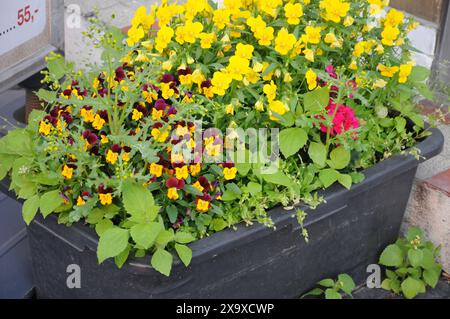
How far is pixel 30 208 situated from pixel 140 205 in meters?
0.33

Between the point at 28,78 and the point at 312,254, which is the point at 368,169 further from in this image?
the point at 28,78

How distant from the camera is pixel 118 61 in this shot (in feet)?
7.97

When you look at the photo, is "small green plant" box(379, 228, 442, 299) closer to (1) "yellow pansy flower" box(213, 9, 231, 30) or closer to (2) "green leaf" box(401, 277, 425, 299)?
(2) "green leaf" box(401, 277, 425, 299)

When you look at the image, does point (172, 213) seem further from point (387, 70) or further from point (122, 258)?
point (387, 70)

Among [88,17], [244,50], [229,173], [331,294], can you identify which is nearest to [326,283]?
[331,294]

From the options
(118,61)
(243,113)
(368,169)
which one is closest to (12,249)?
(118,61)

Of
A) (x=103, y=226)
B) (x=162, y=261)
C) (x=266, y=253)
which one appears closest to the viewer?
(x=162, y=261)

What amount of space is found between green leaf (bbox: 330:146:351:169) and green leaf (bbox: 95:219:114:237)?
0.72 meters

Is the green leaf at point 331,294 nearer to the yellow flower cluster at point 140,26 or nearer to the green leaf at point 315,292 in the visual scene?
the green leaf at point 315,292

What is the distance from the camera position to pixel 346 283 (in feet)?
8.72

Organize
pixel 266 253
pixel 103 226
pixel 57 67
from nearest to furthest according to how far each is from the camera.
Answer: pixel 103 226, pixel 266 253, pixel 57 67

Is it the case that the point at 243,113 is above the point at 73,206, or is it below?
above

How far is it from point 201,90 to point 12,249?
101 cm

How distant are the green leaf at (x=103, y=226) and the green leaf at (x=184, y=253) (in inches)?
7.9
